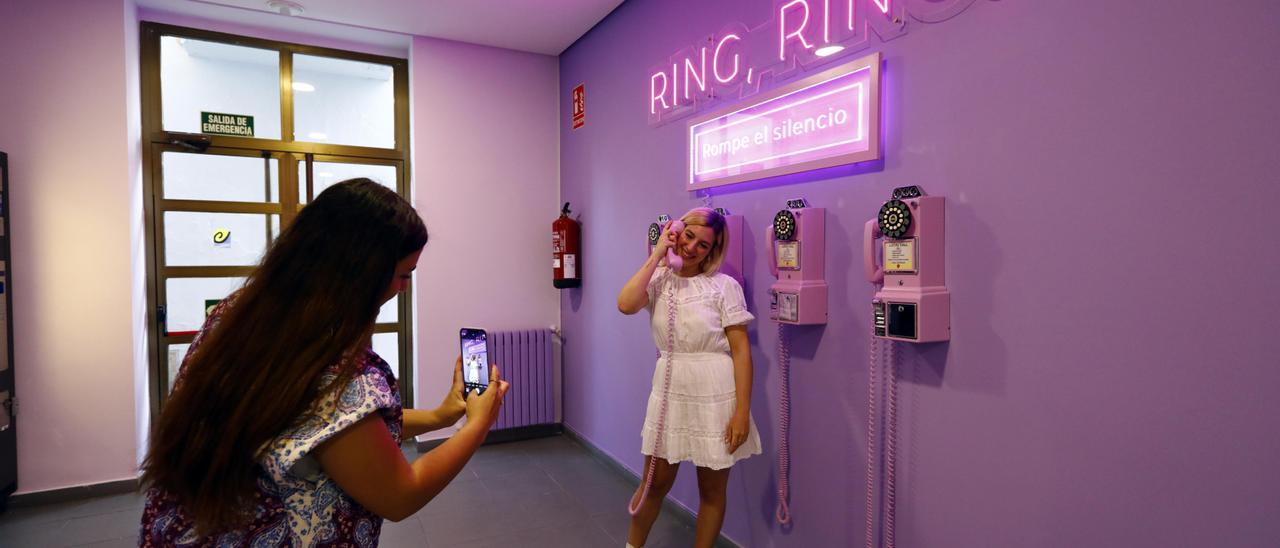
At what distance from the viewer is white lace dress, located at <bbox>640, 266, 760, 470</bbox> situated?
2.38 metres

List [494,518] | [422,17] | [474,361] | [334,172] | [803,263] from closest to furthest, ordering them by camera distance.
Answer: [474,361] < [803,263] < [494,518] < [422,17] < [334,172]

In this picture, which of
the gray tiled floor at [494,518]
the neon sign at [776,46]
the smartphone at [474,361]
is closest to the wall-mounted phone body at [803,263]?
the neon sign at [776,46]

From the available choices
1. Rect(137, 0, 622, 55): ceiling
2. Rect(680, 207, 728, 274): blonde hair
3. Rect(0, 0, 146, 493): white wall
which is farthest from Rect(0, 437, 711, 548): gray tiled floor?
Rect(137, 0, 622, 55): ceiling

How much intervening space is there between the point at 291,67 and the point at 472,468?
2917mm

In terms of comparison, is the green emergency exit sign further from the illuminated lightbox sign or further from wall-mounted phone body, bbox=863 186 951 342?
wall-mounted phone body, bbox=863 186 951 342

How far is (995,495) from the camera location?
1858 millimetres

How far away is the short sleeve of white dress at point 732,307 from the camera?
95.0 inches

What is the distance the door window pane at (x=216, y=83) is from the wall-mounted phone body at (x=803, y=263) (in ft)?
11.8

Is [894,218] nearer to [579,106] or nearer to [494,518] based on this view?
[494,518]

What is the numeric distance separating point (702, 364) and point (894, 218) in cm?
87

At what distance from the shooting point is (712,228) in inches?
98.8

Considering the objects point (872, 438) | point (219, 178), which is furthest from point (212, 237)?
point (872, 438)

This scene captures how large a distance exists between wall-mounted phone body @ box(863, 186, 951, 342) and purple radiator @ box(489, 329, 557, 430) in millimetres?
3204

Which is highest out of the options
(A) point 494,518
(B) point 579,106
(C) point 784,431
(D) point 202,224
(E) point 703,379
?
(B) point 579,106
